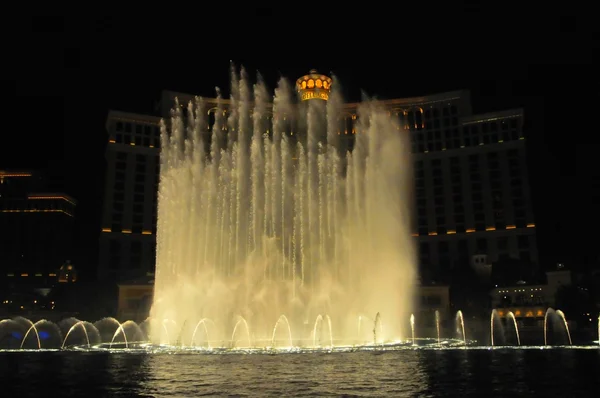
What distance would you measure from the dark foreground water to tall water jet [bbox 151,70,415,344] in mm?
8857

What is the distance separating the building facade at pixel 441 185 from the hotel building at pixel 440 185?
14cm

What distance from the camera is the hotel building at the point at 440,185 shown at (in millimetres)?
81250

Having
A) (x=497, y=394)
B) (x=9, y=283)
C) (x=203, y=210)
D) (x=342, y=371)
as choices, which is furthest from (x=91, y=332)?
(x=9, y=283)

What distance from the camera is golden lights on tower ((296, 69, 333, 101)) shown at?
82188 mm

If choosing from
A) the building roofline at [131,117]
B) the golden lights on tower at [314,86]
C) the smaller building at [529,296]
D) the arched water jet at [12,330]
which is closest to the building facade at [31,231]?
the building roofline at [131,117]

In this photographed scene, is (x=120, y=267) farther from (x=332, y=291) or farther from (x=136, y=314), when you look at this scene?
(x=332, y=291)

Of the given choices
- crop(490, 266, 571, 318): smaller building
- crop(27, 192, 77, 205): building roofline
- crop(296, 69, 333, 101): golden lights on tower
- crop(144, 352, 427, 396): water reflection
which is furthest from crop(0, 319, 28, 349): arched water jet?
crop(296, 69, 333, 101): golden lights on tower

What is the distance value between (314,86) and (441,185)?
25318 millimetres

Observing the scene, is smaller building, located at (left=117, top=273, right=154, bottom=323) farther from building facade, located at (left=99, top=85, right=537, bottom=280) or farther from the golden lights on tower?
the golden lights on tower

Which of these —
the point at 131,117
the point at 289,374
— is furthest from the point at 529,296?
the point at 131,117

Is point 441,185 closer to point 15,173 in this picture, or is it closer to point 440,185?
point 440,185

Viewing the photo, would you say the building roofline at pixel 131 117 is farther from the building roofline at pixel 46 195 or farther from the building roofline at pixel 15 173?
the building roofline at pixel 15 173

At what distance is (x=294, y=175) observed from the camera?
4350cm

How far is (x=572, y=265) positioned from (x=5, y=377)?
2751 inches
